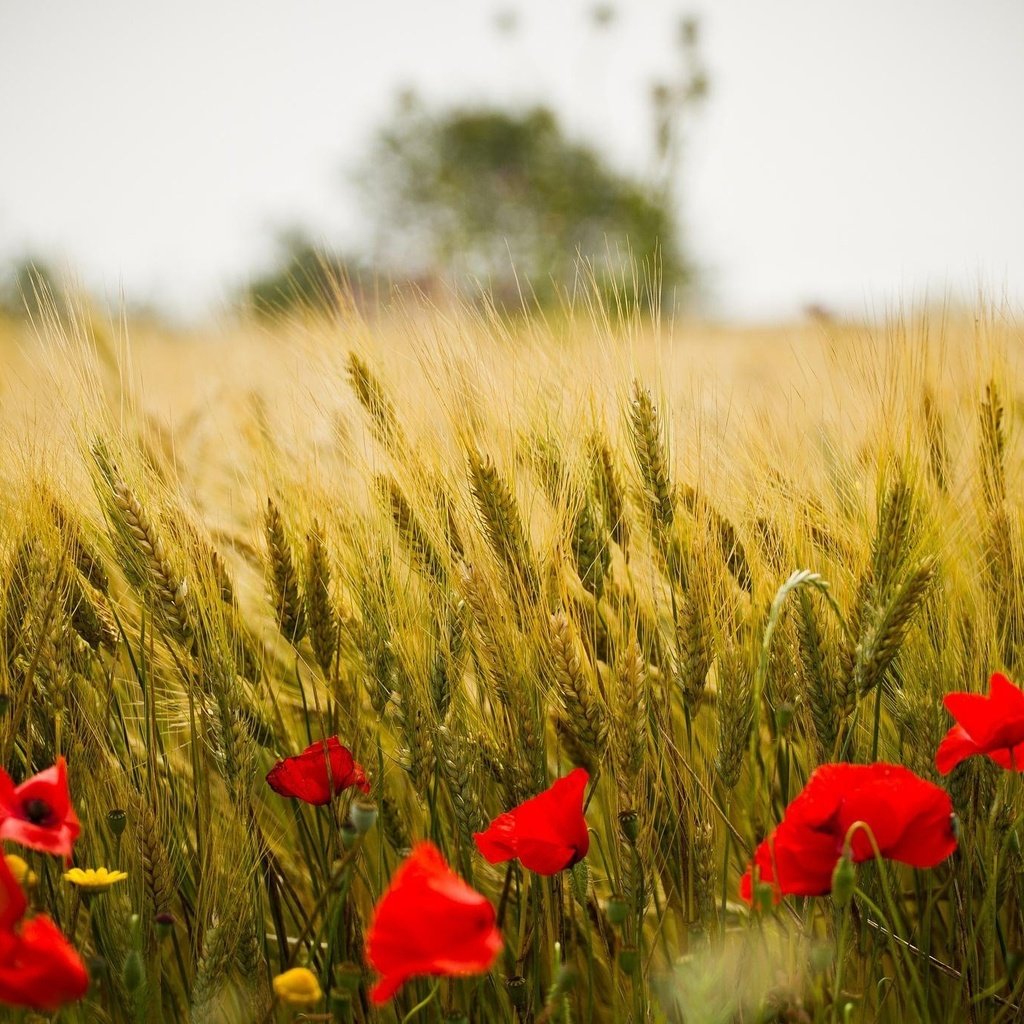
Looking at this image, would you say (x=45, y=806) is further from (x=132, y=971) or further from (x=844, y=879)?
(x=844, y=879)

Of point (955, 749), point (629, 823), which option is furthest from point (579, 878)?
point (955, 749)

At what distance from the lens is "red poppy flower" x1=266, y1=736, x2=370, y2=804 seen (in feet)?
3.04

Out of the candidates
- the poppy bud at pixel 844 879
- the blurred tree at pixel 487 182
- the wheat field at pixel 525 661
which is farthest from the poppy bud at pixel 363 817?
the blurred tree at pixel 487 182

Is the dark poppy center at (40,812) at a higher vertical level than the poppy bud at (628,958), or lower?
higher

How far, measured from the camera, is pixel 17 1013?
805 mm

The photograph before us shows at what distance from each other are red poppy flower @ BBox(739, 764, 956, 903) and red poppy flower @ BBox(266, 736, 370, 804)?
0.39m

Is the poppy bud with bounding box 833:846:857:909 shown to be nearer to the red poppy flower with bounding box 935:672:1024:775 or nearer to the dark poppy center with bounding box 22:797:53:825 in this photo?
the red poppy flower with bounding box 935:672:1024:775

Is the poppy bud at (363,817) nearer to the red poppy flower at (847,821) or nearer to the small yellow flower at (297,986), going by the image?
the small yellow flower at (297,986)

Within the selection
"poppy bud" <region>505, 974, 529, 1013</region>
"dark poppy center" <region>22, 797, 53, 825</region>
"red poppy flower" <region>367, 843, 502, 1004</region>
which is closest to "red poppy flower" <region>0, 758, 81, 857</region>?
"dark poppy center" <region>22, 797, 53, 825</region>

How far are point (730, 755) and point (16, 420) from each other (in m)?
0.95

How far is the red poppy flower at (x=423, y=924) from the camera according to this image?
666 mm

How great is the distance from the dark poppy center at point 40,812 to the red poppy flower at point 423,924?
0.28 m

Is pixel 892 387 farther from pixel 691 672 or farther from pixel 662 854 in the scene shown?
pixel 662 854

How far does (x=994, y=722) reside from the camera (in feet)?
2.75
